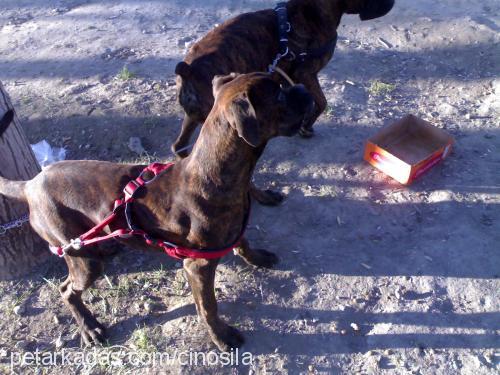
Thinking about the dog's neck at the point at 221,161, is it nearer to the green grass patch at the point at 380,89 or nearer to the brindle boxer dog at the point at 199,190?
the brindle boxer dog at the point at 199,190

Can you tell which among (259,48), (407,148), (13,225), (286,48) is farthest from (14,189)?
(407,148)

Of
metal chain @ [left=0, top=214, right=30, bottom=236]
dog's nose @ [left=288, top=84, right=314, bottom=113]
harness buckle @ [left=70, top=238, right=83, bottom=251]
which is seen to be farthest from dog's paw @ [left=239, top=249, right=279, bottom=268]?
metal chain @ [left=0, top=214, right=30, bottom=236]

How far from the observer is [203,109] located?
3.98 m

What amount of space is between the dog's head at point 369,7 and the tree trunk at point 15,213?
11.5 feet

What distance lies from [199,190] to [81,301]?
1655mm

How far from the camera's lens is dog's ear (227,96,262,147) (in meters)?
2.26

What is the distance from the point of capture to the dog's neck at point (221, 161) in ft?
8.18

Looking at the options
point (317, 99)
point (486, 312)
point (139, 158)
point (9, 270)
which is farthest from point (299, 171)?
point (9, 270)

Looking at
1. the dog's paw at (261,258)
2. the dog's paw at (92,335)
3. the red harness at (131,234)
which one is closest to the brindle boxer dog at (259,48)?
the dog's paw at (261,258)

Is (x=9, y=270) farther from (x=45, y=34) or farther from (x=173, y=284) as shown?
(x=45, y=34)

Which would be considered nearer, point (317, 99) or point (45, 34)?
point (317, 99)

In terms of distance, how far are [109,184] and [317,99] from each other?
9.08ft

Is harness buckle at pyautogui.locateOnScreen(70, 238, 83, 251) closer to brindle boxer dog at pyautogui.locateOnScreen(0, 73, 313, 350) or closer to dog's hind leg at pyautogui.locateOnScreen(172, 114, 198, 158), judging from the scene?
brindle boxer dog at pyautogui.locateOnScreen(0, 73, 313, 350)

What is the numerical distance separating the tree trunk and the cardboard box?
3.43 m
